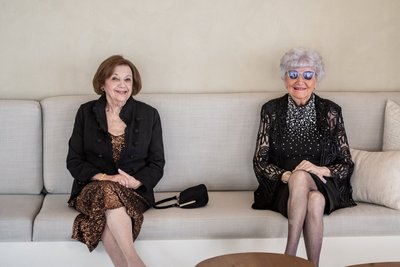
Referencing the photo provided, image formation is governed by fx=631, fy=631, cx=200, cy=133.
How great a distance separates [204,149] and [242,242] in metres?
0.61

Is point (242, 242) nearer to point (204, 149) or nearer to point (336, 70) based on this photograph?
point (204, 149)

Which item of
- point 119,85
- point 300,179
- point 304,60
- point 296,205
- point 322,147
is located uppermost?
point 304,60

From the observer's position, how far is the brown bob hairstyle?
3.14 m

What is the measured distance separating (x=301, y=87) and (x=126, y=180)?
0.99 meters

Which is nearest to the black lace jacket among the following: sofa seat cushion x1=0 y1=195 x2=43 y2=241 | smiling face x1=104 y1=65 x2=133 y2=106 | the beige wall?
the beige wall

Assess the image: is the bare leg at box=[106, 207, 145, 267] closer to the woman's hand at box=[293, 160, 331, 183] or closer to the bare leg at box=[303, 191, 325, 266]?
the bare leg at box=[303, 191, 325, 266]

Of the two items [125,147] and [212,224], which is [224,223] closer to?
[212,224]

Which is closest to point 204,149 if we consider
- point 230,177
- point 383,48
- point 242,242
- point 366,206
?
point 230,177

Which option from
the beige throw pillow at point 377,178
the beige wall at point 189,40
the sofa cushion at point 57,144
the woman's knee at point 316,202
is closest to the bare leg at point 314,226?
the woman's knee at point 316,202

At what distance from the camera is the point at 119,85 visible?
3.12 meters

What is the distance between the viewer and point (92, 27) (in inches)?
139

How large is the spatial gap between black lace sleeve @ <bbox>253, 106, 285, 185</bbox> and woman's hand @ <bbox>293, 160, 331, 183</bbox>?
0.37 feet

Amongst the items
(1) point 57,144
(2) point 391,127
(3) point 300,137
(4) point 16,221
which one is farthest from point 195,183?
A: (2) point 391,127

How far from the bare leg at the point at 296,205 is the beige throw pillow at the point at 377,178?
335 mm
